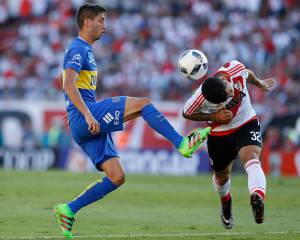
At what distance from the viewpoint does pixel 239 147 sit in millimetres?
10461

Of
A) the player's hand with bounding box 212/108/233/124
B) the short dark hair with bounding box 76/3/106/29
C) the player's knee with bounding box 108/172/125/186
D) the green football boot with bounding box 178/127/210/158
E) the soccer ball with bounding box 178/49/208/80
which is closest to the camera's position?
the green football boot with bounding box 178/127/210/158

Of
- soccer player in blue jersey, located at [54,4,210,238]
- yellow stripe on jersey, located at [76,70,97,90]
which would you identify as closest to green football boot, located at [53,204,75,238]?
soccer player in blue jersey, located at [54,4,210,238]

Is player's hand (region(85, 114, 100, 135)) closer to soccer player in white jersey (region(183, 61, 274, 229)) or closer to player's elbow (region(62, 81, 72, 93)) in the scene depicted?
player's elbow (region(62, 81, 72, 93))

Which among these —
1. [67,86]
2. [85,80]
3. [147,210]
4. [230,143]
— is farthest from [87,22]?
[147,210]

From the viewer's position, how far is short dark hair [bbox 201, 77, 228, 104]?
969 cm

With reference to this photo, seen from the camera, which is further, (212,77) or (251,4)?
(251,4)

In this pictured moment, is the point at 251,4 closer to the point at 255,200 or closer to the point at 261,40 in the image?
the point at 261,40

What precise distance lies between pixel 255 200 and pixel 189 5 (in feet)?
76.7

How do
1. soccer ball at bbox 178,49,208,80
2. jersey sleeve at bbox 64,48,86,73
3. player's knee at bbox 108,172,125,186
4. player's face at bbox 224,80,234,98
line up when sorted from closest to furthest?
1. jersey sleeve at bbox 64,48,86,73
2. player's knee at bbox 108,172,125,186
3. player's face at bbox 224,80,234,98
4. soccer ball at bbox 178,49,208,80

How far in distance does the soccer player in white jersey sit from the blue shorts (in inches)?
44.1

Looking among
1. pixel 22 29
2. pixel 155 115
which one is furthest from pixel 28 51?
pixel 155 115

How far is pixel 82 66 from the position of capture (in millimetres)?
9531

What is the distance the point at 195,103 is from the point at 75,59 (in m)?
1.72

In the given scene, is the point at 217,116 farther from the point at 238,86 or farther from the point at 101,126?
the point at 101,126
